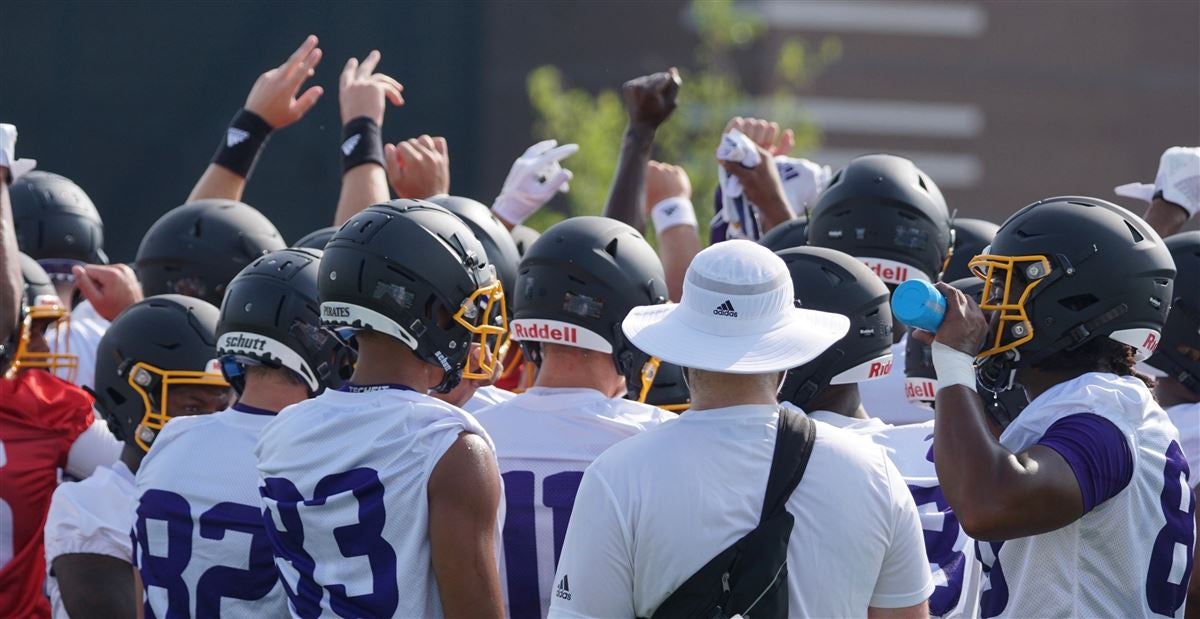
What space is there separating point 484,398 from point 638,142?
7.71 feet

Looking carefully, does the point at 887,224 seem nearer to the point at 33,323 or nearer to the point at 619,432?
the point at 619,432

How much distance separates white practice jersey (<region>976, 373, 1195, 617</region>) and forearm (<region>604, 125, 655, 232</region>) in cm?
307

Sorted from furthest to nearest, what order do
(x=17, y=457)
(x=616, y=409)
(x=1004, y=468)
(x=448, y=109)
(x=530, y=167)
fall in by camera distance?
1. (x=448, y=109)
2. (x=530, y=167)
3. (x=17, y=457)
4. (x=616, y=409)
5. (x=1004, y=468)

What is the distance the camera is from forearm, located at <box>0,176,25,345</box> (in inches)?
199

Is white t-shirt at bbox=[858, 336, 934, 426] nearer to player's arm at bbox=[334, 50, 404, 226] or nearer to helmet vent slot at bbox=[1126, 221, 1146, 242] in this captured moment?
helmet vent slot at bbox=[1126, 221, 1146, 242]

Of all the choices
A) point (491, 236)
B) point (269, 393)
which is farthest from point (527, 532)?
point (491, 236)

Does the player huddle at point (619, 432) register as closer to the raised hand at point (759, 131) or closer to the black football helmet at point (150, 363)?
the black football helmet at point (150, 363)

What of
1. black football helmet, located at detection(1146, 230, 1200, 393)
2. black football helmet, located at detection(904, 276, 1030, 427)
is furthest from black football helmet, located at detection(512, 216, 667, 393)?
black football helmet, located at detection(1146, 230, 1200, 393)

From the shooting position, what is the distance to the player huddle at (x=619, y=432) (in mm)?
3215

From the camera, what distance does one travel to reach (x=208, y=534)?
4180 mm

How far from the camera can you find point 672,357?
3.31 meters

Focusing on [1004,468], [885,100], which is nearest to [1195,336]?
[1004,468]

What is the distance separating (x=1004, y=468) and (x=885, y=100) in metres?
29.2

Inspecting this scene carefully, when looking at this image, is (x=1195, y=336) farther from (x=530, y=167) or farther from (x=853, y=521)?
(x=530, y=167)
